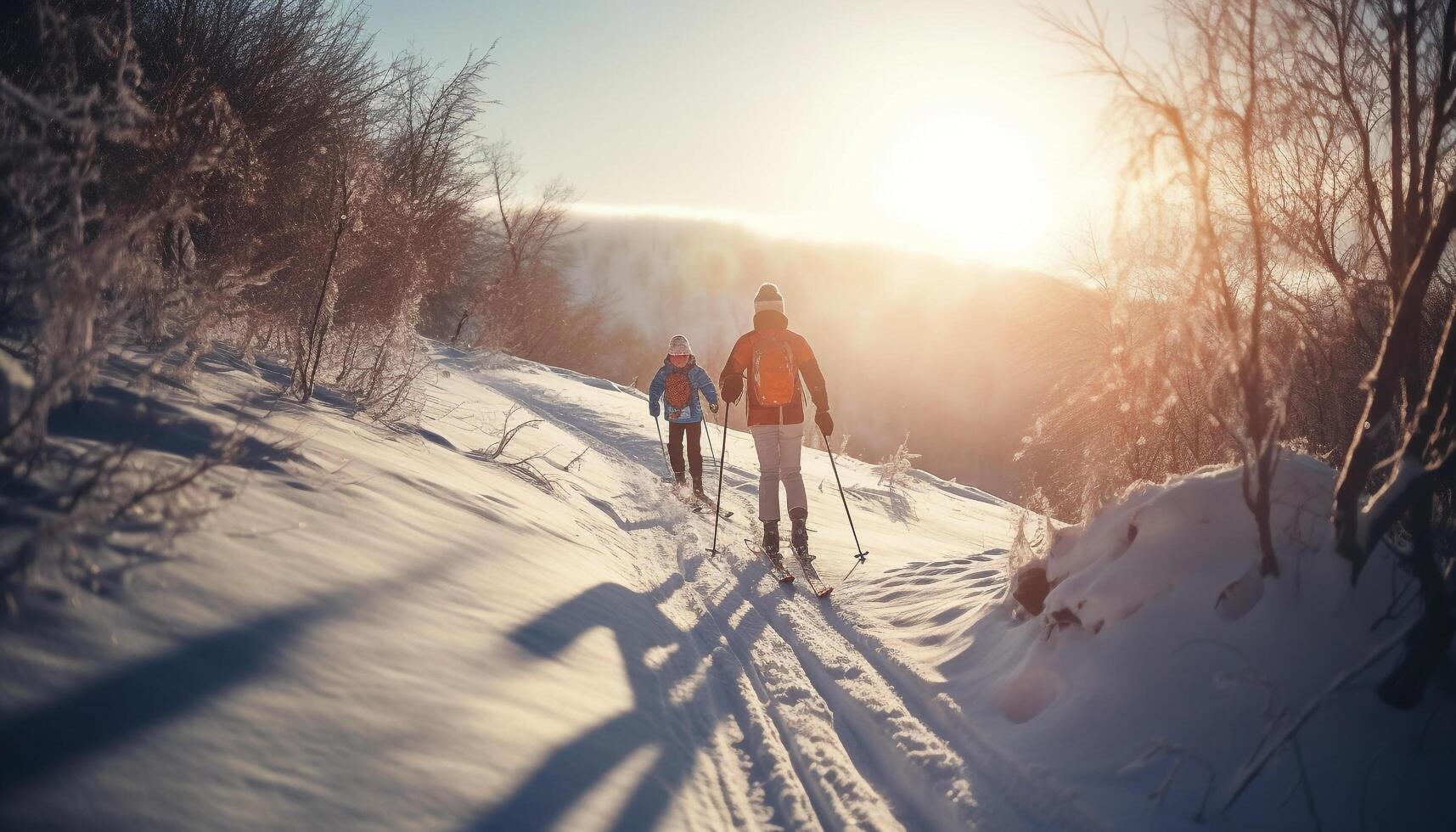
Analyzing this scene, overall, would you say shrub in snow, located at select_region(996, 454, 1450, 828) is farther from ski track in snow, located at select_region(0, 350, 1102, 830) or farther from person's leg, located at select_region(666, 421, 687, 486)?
person's leg, located at select_region(666, 421, 687, 486)

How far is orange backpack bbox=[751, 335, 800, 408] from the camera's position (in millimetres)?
5648

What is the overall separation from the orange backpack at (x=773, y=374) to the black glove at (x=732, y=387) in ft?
0.48

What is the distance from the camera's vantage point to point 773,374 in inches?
224

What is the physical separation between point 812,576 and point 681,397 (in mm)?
3318

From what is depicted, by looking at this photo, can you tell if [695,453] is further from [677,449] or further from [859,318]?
[859,318]

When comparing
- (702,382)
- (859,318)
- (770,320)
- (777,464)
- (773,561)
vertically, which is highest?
(859,318)

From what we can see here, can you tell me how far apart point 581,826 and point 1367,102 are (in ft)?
16.4

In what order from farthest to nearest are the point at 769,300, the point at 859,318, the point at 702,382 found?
the point at 859,318 < the point at 702,382 < the point at 769,300

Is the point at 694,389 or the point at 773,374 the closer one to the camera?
the point at 773,374

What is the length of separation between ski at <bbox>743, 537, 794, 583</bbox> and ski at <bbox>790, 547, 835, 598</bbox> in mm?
125

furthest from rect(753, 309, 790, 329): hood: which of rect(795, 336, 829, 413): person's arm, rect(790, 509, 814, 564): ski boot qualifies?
rect(790, 509, 814, 564): ski boot

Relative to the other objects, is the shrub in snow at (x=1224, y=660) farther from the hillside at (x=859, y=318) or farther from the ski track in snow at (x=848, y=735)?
the hillside at (x=859, y=318)

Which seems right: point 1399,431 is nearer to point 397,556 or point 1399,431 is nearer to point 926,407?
point 397,556

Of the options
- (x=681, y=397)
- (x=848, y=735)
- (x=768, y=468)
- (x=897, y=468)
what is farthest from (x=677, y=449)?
(x=848, y=735)
